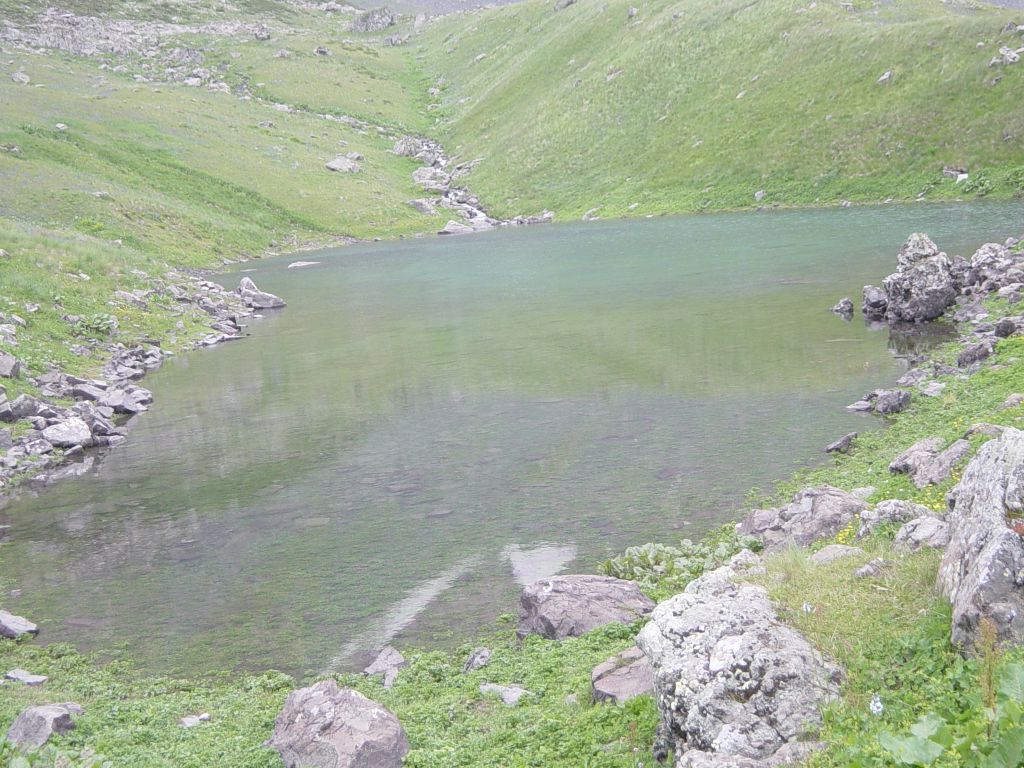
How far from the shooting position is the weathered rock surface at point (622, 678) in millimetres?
10648

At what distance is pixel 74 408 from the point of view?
104ft

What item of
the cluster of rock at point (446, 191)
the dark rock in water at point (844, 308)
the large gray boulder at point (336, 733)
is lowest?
the cluster of rock at point (446, 191)

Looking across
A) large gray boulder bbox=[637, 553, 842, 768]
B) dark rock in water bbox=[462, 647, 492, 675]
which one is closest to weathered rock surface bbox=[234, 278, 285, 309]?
dark rock in water bbox=[462, 647, 492, 675]

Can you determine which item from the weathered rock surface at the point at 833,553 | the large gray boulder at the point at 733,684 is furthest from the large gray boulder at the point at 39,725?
the weathered rock surface at the point at 833,553

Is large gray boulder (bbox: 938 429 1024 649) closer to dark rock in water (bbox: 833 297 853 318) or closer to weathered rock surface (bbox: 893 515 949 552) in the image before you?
weathered rock surface (bbox: 893 515 949 552)

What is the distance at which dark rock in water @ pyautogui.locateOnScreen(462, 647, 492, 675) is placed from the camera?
13.6 meters

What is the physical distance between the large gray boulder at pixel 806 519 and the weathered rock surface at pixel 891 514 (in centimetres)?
127

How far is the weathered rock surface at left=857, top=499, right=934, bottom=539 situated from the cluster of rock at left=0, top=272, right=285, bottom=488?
23.6m

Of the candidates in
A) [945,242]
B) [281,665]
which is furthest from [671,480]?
[945,242]

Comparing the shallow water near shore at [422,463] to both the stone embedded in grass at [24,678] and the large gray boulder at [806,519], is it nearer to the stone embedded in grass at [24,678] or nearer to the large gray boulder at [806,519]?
the stone embedded in grass at [24,678]

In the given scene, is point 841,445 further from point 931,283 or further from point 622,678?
point 931,283

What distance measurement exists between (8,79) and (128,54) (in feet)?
194

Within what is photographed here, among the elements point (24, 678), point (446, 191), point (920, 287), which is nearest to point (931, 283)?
point (920, 287)

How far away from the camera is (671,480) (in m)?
20.9
